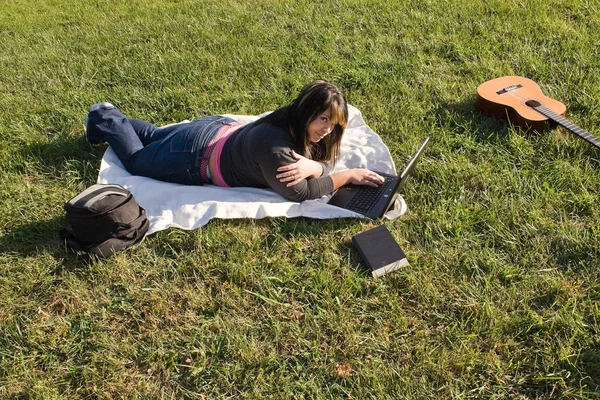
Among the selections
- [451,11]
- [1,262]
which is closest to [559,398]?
[1,262]

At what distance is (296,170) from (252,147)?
0.34 m

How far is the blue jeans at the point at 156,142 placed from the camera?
11.1 feet

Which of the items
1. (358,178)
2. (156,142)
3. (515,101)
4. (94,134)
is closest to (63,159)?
(94,134)

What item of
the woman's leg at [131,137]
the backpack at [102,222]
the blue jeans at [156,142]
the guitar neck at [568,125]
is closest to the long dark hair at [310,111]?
the blue jeans at [156,142]

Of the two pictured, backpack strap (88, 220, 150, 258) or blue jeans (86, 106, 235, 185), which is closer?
backpack strap (88, 220, 150, 258)

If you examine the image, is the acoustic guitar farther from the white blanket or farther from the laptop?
the laptop

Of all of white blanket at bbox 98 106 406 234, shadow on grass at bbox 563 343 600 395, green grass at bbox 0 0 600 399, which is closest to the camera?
shadow on grass at bbox 563 343 600 395

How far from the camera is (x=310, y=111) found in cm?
282

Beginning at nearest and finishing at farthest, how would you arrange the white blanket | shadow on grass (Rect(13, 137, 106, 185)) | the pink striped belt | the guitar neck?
the white blanket → the pink striped belt → the guitar neck → shadow on grass (Rect(13, 137, 106, 185))

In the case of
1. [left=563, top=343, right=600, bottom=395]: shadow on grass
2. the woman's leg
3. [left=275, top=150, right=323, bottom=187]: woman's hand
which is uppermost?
the woman's leg

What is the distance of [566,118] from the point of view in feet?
12.9

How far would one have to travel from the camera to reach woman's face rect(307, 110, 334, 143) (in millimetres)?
2842

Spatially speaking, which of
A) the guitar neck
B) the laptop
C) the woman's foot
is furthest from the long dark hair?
the guitar neck

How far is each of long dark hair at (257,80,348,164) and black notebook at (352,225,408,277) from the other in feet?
2.38
